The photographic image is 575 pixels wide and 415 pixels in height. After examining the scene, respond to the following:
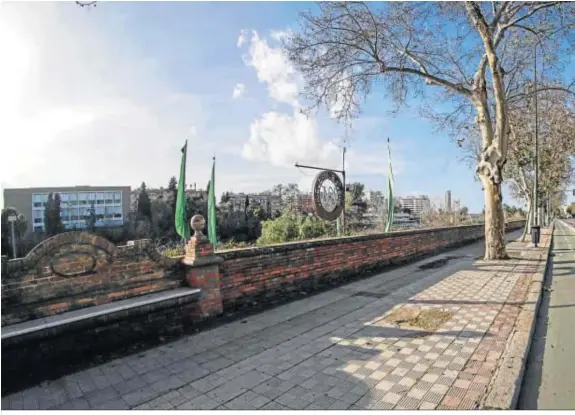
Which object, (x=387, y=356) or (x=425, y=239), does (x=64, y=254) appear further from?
(x=425, y=239)

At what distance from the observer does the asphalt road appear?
2.93m

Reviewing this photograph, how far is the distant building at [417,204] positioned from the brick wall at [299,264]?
23.7m

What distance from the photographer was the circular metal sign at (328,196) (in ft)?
31.7

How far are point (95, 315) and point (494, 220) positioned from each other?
1014 centimetres

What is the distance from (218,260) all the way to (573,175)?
33160mm

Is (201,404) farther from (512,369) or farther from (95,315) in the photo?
(512,369)

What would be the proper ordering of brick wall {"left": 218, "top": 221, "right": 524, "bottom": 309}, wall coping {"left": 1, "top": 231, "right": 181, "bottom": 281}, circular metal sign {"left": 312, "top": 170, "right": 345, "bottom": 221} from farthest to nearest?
circular metal sign {"left": 312, "top": 170, "right": 345, "bottom": 221}
brick wall {"left": 218, "top": 221, "right": 524, "bottom": 309}
wall coping {"left": 1, "top": 231, "right": 181, "bottom": 281}

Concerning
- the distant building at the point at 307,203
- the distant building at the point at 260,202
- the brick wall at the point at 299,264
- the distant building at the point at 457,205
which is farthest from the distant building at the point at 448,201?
the brick wall at the point at 299,264

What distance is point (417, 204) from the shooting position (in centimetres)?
3872

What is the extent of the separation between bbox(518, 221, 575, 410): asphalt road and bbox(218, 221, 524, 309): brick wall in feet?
11.3

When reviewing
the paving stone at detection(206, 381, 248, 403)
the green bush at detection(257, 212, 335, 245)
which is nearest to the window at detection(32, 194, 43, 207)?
the green bush at detection(257, 212, 335, 245)

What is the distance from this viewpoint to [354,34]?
929cm

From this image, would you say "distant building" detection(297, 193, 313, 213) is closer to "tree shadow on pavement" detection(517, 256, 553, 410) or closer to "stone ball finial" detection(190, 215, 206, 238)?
"stone ball finial" detection(190, 215, 206, 238)

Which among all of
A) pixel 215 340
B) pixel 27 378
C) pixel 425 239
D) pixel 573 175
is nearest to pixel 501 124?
pixel 425 239
